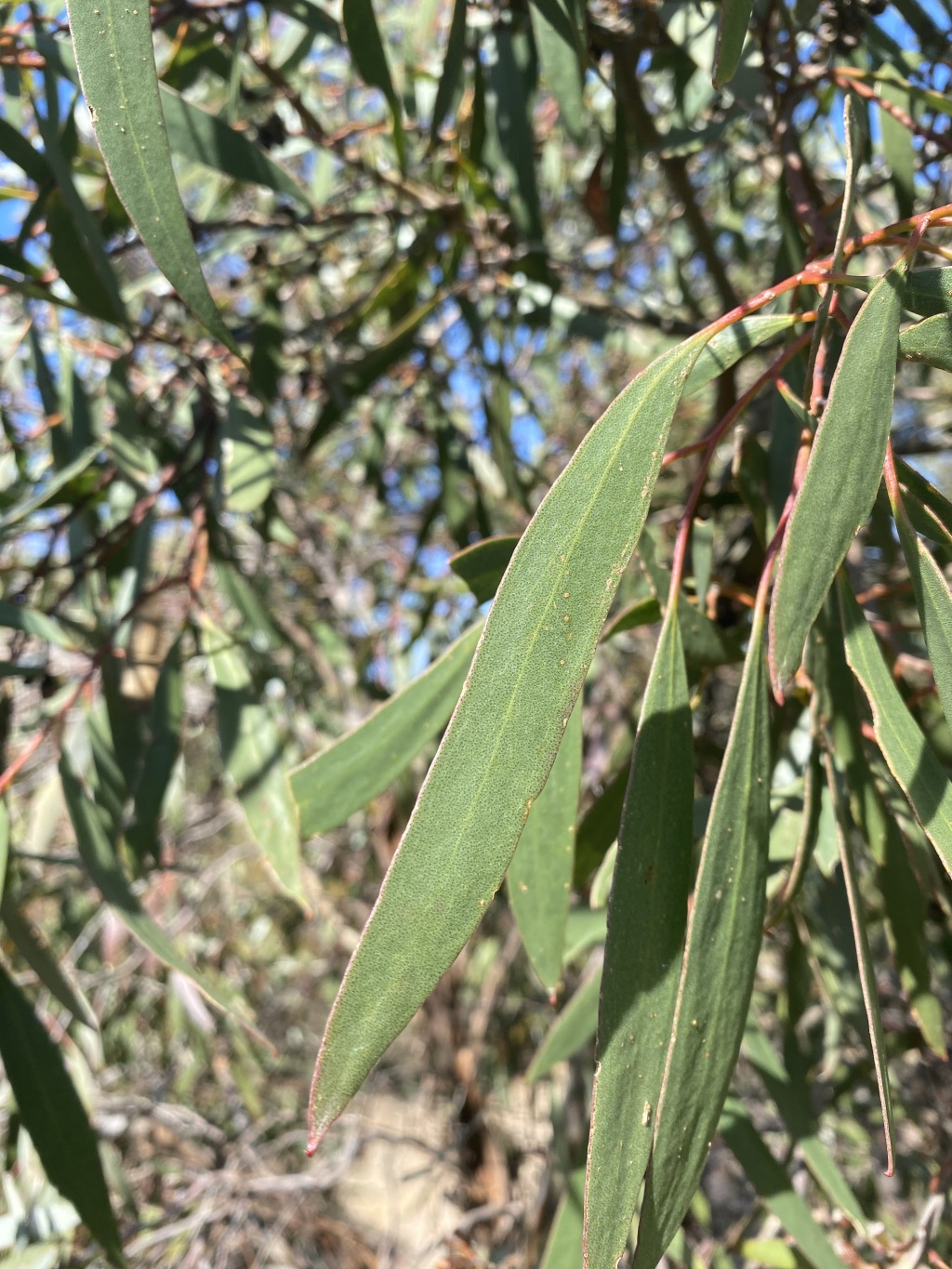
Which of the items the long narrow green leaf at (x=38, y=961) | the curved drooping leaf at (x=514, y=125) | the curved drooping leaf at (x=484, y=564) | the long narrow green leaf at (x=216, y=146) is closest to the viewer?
the curved drooping leaf at (x=484, y=564)

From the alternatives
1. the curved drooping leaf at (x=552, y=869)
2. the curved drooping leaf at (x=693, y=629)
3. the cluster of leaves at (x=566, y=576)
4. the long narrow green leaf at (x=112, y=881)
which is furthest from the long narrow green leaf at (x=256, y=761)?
the curved drooping leaf at (x=693, y=629)

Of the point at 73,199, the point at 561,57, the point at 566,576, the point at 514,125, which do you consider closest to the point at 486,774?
the point at 566,576

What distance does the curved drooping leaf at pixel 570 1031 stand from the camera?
898 mm

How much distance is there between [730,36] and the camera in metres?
0.53

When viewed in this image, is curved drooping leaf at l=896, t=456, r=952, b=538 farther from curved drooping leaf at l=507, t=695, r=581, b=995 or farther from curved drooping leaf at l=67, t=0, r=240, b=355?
curved drooping leaf at l=67, t=0, r=240, b=355

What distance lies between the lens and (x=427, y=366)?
5.19 ft

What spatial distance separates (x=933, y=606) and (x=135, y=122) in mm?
541

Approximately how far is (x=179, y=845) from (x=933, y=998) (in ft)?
5.29

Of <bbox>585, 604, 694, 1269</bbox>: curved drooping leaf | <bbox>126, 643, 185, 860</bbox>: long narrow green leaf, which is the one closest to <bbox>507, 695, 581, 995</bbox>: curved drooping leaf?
<bbox>585, 604, 694, 1269</bbox>: curved drooping leaf

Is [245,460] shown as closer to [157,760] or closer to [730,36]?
[157,760]

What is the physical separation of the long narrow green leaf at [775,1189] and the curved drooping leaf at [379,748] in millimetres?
448

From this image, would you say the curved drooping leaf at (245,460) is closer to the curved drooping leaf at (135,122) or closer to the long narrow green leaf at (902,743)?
the curved drooping leaf at (135,122)

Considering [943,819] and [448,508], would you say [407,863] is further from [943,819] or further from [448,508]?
[448,508]

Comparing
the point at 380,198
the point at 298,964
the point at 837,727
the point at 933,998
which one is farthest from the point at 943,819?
the point at 298,964
